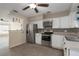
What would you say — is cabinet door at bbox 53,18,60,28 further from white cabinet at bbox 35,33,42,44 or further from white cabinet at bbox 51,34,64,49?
white cabinet at bbox 35,33,42,44

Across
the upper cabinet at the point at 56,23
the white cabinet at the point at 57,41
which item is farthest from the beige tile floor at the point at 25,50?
the upper cabinet at the point at 56,23

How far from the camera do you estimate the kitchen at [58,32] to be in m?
1.30

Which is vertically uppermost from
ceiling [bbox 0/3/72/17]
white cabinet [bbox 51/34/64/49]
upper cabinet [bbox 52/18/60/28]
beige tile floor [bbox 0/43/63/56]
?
ceiling [bbox 0/3/72/17]

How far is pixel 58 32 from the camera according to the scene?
1.53 meters

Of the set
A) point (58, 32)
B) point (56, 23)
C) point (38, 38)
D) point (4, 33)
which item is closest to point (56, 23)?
point (56, 23)

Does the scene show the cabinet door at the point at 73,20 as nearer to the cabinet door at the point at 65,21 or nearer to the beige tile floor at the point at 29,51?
the cabinet door at the point at 65,21

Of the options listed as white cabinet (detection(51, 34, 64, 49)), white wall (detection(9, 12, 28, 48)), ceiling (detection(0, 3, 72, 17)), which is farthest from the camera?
white cabinet (detection(51, 34, 64, 49))

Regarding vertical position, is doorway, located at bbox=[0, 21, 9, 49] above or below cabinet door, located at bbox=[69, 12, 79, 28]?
below

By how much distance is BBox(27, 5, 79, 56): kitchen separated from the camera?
130 cm

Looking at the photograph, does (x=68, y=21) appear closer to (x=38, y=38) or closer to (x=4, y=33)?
(x=38, y=38)

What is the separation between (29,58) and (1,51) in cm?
45

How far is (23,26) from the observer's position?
1504mm

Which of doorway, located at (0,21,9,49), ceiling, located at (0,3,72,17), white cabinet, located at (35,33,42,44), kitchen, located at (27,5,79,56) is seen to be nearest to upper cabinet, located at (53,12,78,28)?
kitchen, located at (27,5,79,56)

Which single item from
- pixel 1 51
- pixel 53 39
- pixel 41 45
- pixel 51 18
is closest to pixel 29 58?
pixel 41 45
